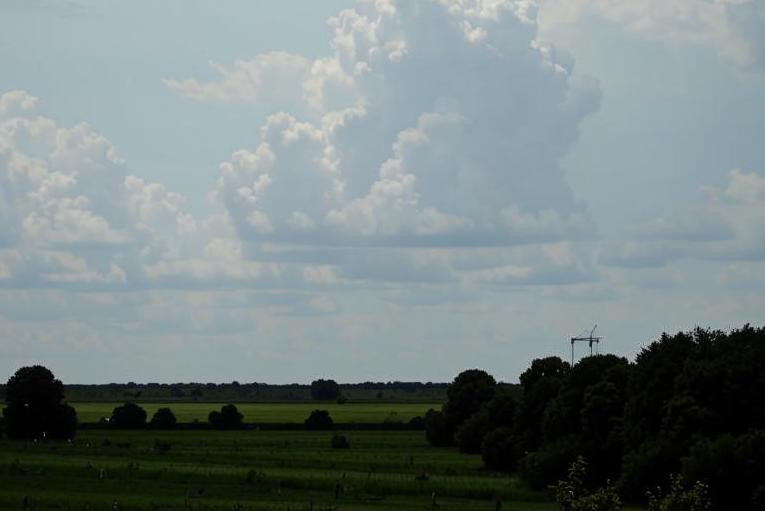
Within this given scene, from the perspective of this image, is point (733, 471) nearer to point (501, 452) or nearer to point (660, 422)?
point (660, 422)

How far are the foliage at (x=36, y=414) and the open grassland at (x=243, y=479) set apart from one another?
1120 centimetres

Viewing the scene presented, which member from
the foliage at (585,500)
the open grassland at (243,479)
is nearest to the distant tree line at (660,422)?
the open grassland at (243,479)

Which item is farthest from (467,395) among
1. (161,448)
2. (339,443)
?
(161,448)

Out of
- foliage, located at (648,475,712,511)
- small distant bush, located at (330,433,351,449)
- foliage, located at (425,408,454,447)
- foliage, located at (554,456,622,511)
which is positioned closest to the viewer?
foliage, located at (554,456,622,511)

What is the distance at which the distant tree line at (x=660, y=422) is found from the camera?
8575 centimetres

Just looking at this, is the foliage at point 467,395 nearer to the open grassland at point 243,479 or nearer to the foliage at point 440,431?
the foliage at point 440,431

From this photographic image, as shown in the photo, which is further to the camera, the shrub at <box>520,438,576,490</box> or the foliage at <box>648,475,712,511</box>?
the shrub at <box>520,438,576,490</box>

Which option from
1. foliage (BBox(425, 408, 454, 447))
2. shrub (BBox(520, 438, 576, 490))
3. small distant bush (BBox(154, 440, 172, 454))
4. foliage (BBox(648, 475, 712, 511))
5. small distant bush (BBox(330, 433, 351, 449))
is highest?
foliage (BBox(425, 408, 454, 447))

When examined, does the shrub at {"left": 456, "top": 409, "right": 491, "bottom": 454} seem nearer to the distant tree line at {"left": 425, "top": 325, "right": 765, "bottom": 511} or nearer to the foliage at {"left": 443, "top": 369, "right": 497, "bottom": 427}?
the foliage at {"left": 443, "top": 369, "right": 497, "bottom": 427}

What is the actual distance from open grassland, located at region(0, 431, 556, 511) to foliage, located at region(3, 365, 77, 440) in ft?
36.7

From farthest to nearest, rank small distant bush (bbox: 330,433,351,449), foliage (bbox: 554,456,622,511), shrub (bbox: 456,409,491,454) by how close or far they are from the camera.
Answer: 1. shrub (bbox: 456,409,491,454)
2. small distant bush (bbox: 330,433,351,449)
3. foliage (bbox: 554,456,622,511)

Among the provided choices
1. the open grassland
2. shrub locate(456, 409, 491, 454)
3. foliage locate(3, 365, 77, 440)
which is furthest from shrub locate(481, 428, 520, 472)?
foliage locate(3, 365, 77, 440)

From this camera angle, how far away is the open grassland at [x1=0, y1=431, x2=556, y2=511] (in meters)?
85.4

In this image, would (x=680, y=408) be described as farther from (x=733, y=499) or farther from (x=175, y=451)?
(x=175, y=451)
